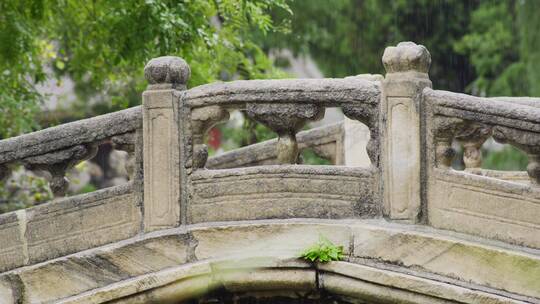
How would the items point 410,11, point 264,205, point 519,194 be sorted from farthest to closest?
point 410,11, point 264,205, point 519,194

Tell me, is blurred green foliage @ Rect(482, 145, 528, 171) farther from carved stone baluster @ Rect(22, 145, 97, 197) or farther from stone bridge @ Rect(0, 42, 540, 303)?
carved stone baluster @ Rect(22, 145, 97, 197)

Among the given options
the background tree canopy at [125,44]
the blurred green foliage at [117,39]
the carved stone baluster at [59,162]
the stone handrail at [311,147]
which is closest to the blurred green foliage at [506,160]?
the background tree canopy at [125,44]

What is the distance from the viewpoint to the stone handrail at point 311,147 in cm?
947

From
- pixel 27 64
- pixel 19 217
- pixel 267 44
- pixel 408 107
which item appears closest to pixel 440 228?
pixel 408 107

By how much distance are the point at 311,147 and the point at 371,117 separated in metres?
2.76

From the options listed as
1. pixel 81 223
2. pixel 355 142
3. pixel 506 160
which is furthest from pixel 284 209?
pixel 506 160

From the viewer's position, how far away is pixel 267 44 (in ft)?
75.1

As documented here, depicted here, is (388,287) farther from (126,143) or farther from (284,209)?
→ (126,143)

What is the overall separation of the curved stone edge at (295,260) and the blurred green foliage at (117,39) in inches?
124

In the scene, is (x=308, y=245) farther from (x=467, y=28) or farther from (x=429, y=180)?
(x=467, y=28)

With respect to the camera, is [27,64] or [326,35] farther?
[326,35]

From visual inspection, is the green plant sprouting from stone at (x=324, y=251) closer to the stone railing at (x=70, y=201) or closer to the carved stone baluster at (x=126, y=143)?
the stone railing at (x=70, y=201)

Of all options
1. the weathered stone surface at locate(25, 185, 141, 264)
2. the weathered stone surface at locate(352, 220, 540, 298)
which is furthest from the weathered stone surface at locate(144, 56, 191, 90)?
the weathered stone surface at locate(352, 220, 540, 298)

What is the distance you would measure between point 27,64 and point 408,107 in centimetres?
533
